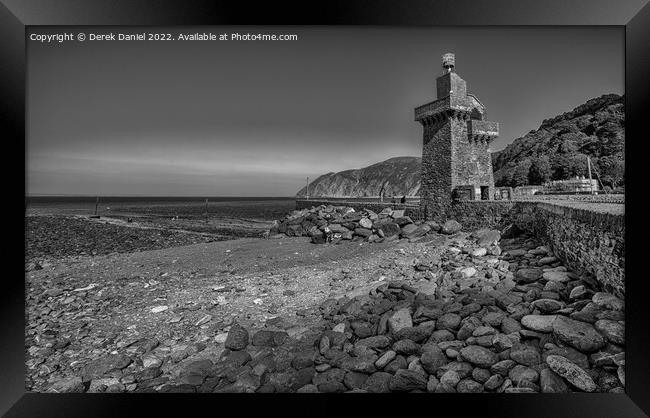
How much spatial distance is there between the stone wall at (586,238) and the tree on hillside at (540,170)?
222 cm

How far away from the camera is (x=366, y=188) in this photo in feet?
21.7

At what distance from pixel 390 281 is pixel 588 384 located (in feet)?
6.84

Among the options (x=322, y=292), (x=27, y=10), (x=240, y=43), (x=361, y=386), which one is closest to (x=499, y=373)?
(x=361, y=386)

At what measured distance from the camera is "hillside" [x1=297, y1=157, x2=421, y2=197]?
534cm

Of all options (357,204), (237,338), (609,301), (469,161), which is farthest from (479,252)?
(357,204)

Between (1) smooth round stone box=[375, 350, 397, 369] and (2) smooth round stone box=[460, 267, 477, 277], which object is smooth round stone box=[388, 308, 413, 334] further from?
(2) smooth round stone box=[460, 267, 477, 277]

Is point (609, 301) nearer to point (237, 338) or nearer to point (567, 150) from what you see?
point (237, 338)

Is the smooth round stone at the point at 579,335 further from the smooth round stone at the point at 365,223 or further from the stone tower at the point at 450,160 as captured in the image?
the stone tower at the point at 450,160

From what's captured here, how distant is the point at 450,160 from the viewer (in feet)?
25.1

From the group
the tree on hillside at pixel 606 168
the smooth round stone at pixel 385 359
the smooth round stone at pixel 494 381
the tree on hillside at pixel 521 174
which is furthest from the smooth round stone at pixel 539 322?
the tree on hillside at pixel 521 174

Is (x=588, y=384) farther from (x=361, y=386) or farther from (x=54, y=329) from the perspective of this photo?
(x=54, y=329)

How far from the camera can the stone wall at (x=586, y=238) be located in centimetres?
287

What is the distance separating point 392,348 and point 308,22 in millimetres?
3223

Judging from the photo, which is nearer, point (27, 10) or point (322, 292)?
point (27, 10)
